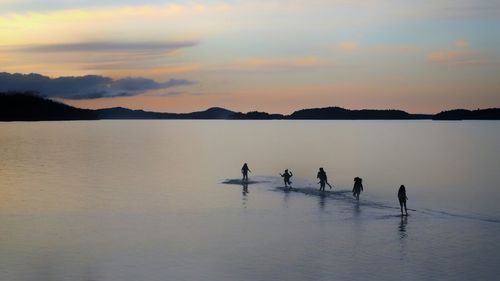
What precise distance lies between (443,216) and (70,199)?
973 inches

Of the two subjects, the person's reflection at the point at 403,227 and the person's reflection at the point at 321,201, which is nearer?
the person's reflection at the point at 403,227

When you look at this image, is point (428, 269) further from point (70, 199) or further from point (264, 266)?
point (70, 199)

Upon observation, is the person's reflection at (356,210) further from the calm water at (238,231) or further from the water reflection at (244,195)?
the water reflection at (244,195)

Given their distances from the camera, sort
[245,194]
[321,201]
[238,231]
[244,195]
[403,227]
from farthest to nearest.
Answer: [245,194] < [244,195] < [321,201] < [403,227] < [238,231]

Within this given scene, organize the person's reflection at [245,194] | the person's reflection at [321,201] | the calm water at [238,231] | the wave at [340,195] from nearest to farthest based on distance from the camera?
1. the calm water at [238,231]
2. the wave at [340,195]
3. the person's reflection at [321,201]
4. the person's reflection at [245,194]

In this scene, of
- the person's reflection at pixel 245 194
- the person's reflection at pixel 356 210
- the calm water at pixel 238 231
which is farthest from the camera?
the person's reflection at pixel 245 194

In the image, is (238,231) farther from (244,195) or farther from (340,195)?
(340,195)

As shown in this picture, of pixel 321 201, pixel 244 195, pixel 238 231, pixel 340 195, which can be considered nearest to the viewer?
pixel 238 231

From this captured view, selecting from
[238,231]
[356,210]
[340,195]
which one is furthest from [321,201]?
[238,231]

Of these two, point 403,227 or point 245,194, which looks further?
point 245,194

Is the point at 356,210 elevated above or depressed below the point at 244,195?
above

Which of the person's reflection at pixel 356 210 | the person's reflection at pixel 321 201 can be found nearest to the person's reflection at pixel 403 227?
the person's reflection at pixel 356 210

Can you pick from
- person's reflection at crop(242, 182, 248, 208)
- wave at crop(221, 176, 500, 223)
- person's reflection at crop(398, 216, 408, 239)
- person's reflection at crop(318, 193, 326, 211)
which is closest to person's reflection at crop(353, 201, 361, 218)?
wave at crop(221, 176, 500, 223)

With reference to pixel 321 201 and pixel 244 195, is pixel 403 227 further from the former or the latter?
pixel 244 195
